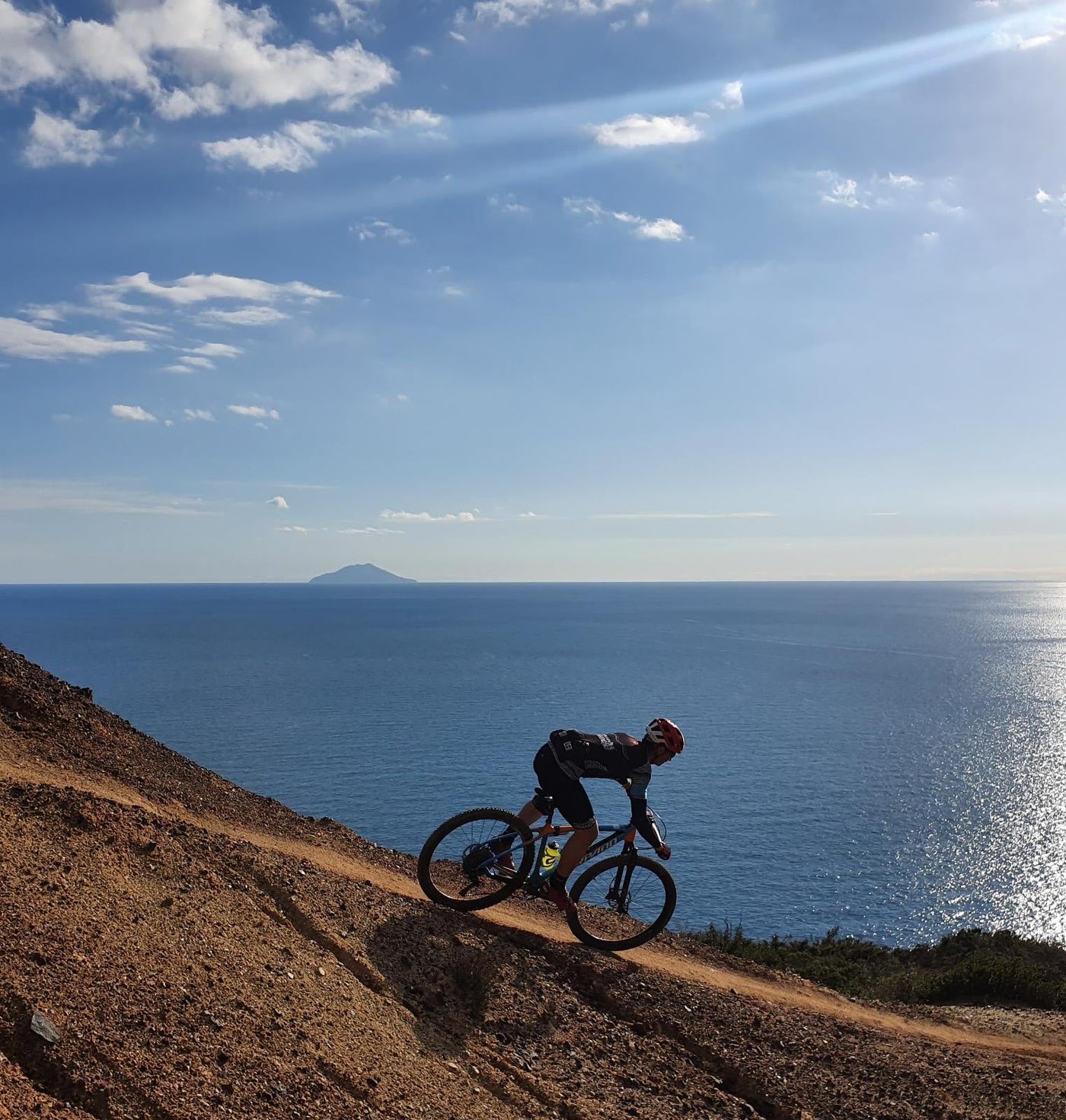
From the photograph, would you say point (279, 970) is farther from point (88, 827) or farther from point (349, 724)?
point (349, 724)

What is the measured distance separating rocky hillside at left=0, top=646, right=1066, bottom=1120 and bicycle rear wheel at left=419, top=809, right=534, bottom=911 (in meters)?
0.44

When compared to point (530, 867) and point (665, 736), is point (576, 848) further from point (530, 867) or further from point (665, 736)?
point (665, 736)

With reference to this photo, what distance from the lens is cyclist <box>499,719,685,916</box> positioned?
365 inches

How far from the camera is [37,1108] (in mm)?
4637

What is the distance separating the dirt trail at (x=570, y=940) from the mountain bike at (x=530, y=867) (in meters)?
0.33

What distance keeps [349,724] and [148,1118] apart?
67565mm

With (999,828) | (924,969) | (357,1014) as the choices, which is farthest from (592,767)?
(999,828)

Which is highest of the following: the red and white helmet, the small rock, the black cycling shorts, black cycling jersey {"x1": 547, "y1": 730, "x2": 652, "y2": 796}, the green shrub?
the red and white helmet

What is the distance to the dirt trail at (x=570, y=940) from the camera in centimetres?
1003

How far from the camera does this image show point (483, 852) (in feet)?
31.8

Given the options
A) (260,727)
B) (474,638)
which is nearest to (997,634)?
(474,638)

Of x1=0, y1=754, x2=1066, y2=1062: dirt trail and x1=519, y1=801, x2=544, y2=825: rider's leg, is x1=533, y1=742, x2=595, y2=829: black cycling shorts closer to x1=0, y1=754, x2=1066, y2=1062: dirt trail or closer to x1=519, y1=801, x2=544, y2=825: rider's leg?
x1=519, y1=801, x2=544, y2=825: rider's leg

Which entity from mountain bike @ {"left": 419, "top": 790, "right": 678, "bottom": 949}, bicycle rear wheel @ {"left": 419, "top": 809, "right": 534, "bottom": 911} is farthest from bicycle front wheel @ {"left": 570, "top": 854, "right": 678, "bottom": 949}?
bicycle rear wheel @ {"left": 419, "top": 809, "right": 534, "bottom": 911}

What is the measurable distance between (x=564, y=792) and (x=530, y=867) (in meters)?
0.98
